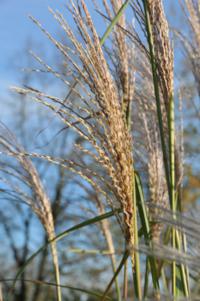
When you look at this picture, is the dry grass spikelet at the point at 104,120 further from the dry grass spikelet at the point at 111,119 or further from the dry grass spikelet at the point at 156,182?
the dry grass spikelet at the point at 156,182

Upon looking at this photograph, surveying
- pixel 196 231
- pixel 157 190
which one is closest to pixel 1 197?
pixel 157 190

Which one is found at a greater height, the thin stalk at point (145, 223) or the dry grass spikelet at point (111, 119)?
the dry grass spikelet at point (111, 119)

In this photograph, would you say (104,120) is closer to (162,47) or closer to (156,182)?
(162,47)

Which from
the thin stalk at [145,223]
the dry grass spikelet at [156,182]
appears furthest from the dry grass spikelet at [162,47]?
the dry grass spikelet at [156,182]

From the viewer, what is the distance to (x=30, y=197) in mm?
2055

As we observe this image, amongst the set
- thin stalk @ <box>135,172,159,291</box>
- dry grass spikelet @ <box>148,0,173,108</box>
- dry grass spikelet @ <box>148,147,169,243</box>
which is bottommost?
A: thin stalk @ <box>135,172,159,291</box>

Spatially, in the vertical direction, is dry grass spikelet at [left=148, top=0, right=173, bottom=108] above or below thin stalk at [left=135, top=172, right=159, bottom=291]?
above

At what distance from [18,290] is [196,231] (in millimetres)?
17508

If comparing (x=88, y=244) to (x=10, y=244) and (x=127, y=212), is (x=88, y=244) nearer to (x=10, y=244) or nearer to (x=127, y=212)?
(x=10, y=244)

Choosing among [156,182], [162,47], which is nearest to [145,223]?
[156,182]

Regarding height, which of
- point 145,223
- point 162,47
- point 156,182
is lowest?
point 145,223

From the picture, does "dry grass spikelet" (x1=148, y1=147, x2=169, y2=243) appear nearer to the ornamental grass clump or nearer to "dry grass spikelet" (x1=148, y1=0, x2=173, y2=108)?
the ornamental grass clump

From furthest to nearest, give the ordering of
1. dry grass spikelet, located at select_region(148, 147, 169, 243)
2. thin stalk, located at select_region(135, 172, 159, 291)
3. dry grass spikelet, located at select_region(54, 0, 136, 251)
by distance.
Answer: dry grass spikelet, located at select_region(148, 147, 169, 243)
thin stalk, located at select_region(135, 172, 159, 291)
dry grass spikelet, located at select_region(54, 0, 136, 251)

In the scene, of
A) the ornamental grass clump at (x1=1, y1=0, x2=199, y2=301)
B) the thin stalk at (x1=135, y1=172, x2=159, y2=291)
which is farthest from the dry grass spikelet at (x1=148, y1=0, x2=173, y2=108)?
the thin stalk at (x1=135, y1=172, x2=159, y2=291)
